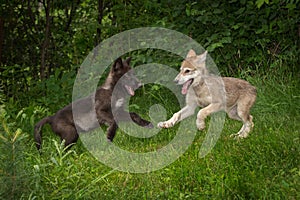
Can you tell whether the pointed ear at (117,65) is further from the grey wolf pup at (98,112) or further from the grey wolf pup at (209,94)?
the grey wolf pup at (209,94)

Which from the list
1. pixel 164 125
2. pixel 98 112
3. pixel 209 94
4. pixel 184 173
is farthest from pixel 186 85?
pixel 184 173

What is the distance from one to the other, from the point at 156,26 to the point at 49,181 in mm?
4964

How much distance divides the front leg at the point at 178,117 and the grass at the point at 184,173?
804mm

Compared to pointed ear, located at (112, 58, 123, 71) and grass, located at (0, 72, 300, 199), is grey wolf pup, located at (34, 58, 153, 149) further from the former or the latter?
grass, located at (0, 72, 300, 199)

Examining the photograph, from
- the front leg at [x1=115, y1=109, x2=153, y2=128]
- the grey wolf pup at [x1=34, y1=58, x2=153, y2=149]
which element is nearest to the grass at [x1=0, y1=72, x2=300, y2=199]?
the grey wolf pup at [x1=34, y1=58, x2=153, y2=149]

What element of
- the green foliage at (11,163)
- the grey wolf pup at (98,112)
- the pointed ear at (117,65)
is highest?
the green foliage at (11,163)

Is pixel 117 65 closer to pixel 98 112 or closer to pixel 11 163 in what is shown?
pixel 98 112

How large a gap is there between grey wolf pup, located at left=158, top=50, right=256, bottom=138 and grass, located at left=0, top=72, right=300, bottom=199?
23.6 inches

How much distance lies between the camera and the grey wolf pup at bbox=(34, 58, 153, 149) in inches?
263

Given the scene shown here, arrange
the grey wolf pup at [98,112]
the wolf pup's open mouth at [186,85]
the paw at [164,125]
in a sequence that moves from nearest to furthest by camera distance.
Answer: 1. the grey wolf pup at [98,112]
2. the paw at [164,125]
3. the wolf pup's open mouth at [186,85]

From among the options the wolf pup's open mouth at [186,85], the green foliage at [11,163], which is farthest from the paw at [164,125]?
the green foliage at [11,163]

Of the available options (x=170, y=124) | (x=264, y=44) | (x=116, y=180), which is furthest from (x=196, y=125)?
(x=264, y=44)

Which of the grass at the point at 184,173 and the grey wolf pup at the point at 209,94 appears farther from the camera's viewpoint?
the grey wolf pup at the point at 209,94

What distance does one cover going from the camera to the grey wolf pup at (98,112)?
668 cm
